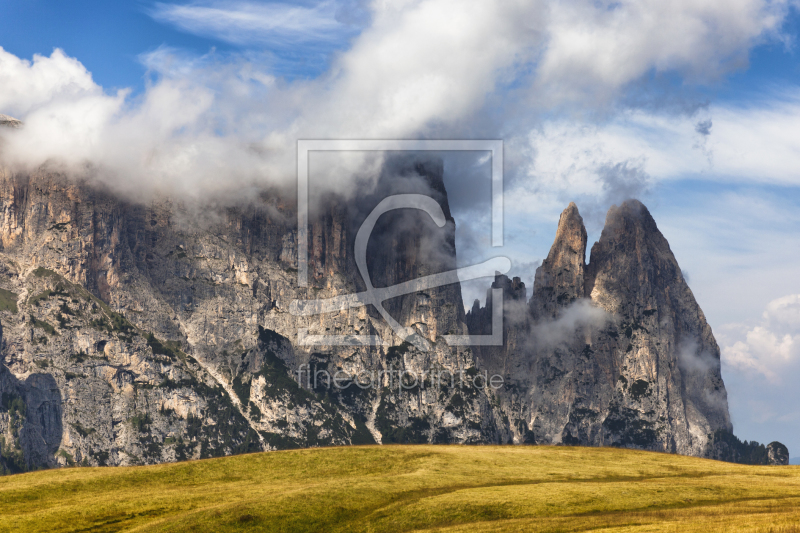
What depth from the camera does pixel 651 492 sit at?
12431cm

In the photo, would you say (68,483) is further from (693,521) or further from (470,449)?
(693,521)

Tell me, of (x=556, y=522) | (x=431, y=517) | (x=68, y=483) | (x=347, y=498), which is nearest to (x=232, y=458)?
(x=68, y=483)

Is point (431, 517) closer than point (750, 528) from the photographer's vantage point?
No

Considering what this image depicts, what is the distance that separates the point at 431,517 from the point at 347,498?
1658 centimetres

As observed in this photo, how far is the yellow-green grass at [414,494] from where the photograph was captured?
108 m

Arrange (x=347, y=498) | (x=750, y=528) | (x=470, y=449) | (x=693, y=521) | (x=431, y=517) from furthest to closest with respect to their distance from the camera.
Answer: (x=470, y=449), (x=347, y=498), (x=431, y=517), (x=693, y=521), (x=750, y=528)

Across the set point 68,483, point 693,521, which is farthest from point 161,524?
point 693,521

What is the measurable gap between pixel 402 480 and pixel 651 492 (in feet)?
132

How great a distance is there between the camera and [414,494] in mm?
126812

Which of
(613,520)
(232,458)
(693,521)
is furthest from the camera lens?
(232,458)

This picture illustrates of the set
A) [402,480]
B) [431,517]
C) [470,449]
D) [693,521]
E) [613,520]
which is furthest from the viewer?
[470,449]

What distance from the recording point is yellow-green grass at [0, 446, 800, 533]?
4249 inches

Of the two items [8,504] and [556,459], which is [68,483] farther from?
[556,459]

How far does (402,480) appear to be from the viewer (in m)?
136
